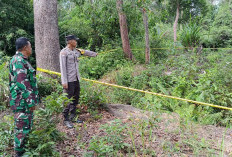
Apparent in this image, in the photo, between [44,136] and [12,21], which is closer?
[44,136]

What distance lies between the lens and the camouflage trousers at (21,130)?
296 cm

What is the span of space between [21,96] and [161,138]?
8.16 feet

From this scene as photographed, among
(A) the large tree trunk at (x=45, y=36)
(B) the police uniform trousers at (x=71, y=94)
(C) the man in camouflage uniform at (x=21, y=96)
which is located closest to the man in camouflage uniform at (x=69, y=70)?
(B) the police uniform trousers at (x=71, y=94)

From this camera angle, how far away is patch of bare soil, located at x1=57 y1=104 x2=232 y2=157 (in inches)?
131

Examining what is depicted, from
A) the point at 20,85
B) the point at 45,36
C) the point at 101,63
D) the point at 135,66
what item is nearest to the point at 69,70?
the point at 20,85

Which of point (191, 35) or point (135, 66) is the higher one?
point (191, 35)

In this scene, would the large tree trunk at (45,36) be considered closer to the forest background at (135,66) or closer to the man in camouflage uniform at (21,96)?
the forest background at (135,66)

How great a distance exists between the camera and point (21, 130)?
2994 millimetres

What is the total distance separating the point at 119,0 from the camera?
892 centimetres

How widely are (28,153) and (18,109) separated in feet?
2.15

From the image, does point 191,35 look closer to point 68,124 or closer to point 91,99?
point 91,99

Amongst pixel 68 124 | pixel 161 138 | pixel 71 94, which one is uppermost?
pixel 71 94

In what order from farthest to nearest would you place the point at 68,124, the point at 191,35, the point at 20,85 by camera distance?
the point at 191,35 < the point at 68,124 < the point at 20,85

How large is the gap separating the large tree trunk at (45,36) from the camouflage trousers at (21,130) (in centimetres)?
311
